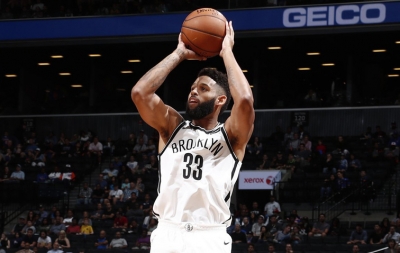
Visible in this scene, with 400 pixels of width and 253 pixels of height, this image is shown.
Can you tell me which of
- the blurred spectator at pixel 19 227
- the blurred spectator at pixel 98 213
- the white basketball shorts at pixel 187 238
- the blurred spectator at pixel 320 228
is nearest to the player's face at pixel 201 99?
the white basketball shorts at pixel 187 238

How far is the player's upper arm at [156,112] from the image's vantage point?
17.4ft

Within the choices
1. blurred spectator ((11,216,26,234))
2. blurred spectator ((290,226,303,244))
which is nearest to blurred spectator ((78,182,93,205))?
Answer: blurred spectator ((11,216,26,234))

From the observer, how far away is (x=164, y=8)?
82.1 feet

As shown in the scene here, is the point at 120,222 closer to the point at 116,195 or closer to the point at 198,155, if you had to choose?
the point at 116,195

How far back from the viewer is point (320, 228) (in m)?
19.3

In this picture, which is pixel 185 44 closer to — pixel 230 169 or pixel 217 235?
pixel 230 169

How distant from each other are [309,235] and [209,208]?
45.6 feet

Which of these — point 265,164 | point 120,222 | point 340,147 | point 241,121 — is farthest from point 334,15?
point 241,121

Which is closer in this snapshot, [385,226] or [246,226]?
[385,226]

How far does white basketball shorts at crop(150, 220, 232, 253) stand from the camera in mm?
5195

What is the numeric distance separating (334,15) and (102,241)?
29.7ft

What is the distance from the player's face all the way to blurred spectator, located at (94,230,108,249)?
48.7ft

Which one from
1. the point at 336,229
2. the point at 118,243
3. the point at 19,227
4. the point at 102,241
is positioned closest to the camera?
the point at 336,229

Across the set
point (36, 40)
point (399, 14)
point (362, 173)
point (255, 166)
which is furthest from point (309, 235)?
point (36, 40)
